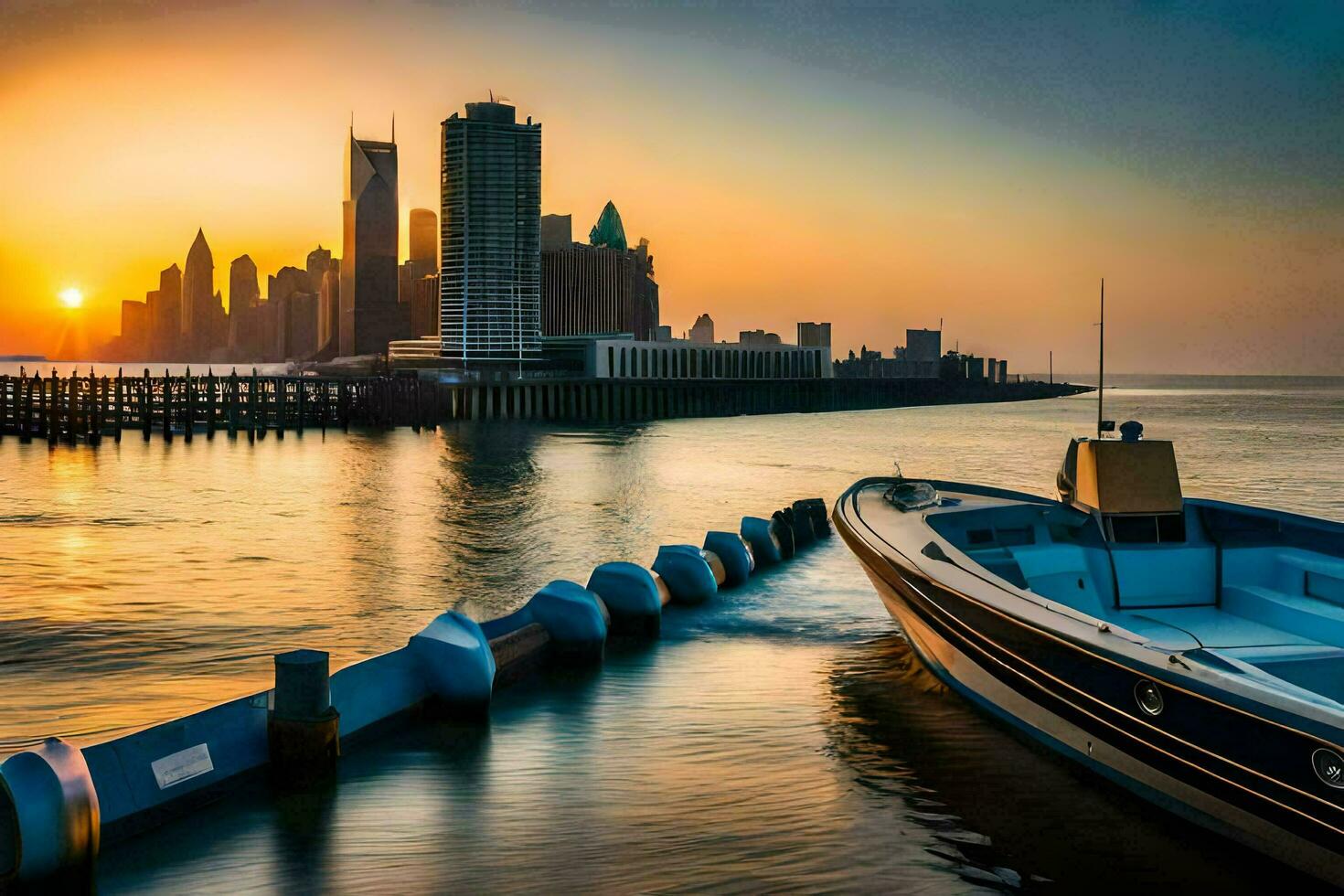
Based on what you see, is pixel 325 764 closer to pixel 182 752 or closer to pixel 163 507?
pixel 182 752

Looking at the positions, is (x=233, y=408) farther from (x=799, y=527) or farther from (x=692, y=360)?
(x=692, y=360)

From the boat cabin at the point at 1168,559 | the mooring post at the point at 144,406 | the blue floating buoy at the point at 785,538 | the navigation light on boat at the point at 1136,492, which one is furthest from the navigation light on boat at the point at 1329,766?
the mooring post at the point at 144,406

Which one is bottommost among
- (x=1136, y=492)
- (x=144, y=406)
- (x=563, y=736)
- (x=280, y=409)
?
(x=563, y=736)

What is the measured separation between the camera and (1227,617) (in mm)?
9891

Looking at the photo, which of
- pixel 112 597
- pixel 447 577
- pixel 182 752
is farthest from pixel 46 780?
pixel 447 577

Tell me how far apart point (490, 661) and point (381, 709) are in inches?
44.2

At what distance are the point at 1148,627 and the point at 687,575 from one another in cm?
722

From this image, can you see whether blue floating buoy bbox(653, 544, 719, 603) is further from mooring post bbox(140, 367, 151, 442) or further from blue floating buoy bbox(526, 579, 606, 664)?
mooring post bbox(140, 367, 151, 442)

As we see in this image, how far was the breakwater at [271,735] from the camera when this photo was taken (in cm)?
636

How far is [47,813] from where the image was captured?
6.34m

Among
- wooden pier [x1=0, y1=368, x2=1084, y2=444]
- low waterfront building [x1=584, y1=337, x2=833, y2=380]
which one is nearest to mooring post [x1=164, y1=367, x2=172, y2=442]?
wooden pier [x1=0, y1=368, x2=1084, y2=444]

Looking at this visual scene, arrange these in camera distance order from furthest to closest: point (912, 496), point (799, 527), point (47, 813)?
point (799, 527)
point (912, 496)
point (47, 813)

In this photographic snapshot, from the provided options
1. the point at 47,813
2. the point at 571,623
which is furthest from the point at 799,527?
the point at 47,813

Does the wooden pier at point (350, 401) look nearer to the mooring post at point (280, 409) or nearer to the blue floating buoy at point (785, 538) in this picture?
the mooring post at point (280, 409)
